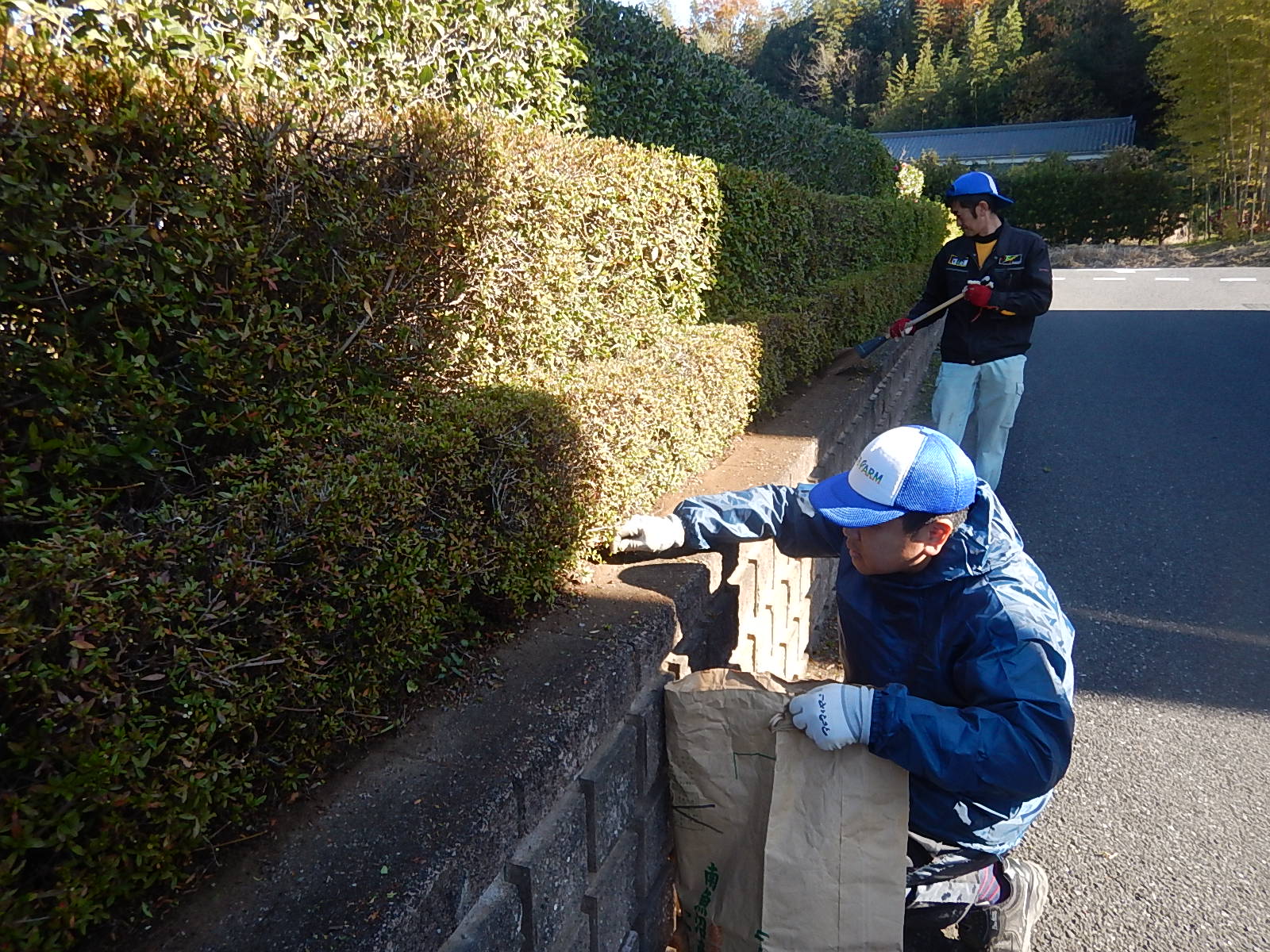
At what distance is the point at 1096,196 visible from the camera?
29234mm

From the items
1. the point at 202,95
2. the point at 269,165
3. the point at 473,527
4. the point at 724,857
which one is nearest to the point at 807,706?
the point at 724,857

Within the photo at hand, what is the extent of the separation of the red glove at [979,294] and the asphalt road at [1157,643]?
1.61 meters

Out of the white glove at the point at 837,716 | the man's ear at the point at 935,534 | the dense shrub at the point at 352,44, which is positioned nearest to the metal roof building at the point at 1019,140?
the dense shrub at the point at 352,44

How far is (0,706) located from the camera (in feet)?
3.72

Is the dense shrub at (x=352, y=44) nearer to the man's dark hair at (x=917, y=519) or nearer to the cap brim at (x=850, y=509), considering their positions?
the cap brim at (x=850, y=509)

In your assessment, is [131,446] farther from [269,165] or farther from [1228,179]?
[1228,179]

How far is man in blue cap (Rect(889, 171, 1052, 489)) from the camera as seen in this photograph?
4910 mm

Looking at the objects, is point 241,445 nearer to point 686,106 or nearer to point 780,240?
point 780,240

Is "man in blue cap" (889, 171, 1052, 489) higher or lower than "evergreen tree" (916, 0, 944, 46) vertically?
lower

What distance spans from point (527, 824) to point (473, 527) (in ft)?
2.25

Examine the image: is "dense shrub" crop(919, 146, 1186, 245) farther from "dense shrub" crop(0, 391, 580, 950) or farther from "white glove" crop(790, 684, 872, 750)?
"dense shrub" crop(0, 391, 580, 950)

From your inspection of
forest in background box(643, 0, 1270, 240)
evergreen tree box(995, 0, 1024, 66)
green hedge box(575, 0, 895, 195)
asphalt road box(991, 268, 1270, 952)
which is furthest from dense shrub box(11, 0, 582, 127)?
evergreen tree box(995, 0, 1024, 66)

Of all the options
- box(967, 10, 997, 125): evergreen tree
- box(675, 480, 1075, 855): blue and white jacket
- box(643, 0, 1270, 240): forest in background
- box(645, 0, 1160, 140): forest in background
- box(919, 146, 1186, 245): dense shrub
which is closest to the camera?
box(675, 480, 1075, 855): blue and white jacket

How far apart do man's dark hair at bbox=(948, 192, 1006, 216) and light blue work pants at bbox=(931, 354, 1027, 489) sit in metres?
0.91
